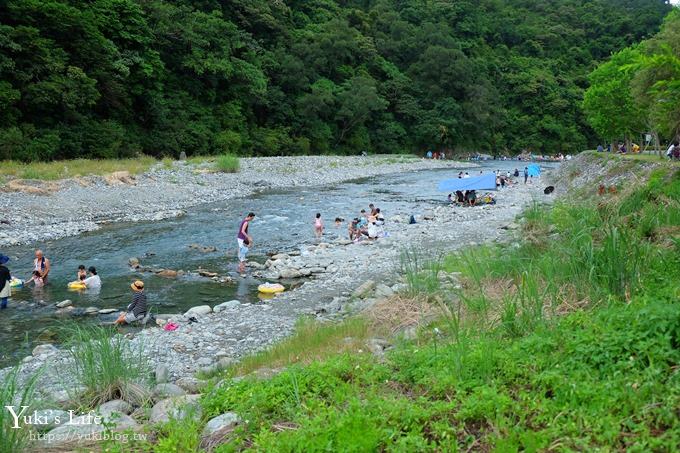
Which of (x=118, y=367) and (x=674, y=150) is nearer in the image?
(x=118, y=367)

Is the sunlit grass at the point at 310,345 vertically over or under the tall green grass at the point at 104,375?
under

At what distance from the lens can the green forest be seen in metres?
31.7

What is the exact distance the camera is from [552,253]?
23.5 feet

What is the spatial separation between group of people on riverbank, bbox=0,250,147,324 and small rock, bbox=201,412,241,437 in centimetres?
589

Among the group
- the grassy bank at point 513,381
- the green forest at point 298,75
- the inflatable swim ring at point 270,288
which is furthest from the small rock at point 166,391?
the green forest at point 298,75

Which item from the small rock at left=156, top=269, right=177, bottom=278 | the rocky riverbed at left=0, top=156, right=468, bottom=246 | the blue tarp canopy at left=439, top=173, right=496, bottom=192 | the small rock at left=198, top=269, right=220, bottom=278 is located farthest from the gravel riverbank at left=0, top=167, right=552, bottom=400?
the rocky riverbed at left=0, top=156, right=468, bottom=246

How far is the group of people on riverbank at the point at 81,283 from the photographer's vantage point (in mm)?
9828

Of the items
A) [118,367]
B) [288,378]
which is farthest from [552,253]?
[118,367]

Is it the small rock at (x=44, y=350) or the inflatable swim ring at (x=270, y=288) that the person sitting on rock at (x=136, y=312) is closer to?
the small rock at (x=44, y=350)

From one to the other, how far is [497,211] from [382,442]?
A: 20.1m

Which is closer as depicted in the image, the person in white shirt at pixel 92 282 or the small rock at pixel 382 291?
the small rock at pixel 382 291

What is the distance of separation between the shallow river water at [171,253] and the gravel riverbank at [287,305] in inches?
41.7

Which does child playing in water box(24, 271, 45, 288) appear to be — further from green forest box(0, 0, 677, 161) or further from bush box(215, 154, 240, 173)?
bush box(215, 154, 240, 173)

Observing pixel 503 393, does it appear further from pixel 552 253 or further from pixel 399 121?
pixel 399 121
